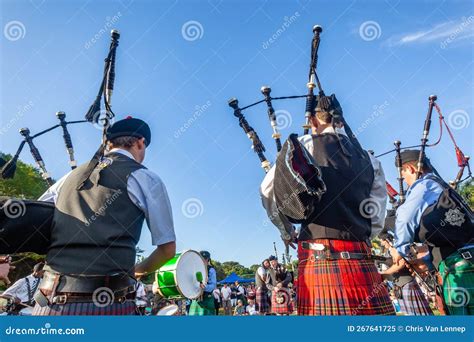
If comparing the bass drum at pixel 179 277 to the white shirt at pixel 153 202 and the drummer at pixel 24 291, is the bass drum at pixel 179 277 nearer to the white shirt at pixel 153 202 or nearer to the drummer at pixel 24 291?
the drummer at pixel 24 291

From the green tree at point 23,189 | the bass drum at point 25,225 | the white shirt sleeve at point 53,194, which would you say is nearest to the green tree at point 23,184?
the green tree at point 23,189

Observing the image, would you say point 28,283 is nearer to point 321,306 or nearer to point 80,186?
point 80,186

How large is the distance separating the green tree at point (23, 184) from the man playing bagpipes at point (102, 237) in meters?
17.0

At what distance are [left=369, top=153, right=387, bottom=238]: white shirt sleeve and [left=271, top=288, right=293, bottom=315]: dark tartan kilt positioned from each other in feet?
20.8

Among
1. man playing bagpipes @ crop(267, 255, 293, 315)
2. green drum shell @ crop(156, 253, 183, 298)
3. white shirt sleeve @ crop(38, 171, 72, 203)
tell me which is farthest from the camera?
man playing bagpipes @ crop(267, 255, 293, 315)

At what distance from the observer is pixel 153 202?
185 centimetres

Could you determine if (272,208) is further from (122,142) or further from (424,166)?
(424,166)

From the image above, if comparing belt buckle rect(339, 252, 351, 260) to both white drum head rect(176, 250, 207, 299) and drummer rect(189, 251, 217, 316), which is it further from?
drummer rect(189, 251, 217, 316)

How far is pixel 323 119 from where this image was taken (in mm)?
2408

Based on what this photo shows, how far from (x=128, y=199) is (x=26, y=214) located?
19.4 inches

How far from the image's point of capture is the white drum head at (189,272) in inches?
199

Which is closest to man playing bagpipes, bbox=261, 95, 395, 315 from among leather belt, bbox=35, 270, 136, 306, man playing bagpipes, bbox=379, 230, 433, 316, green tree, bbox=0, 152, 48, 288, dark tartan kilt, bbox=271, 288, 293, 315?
leather belt, bbox=35, 270, 136, 306

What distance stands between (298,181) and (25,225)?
1.34 m

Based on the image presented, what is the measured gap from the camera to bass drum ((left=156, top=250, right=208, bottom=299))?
4959 mm
